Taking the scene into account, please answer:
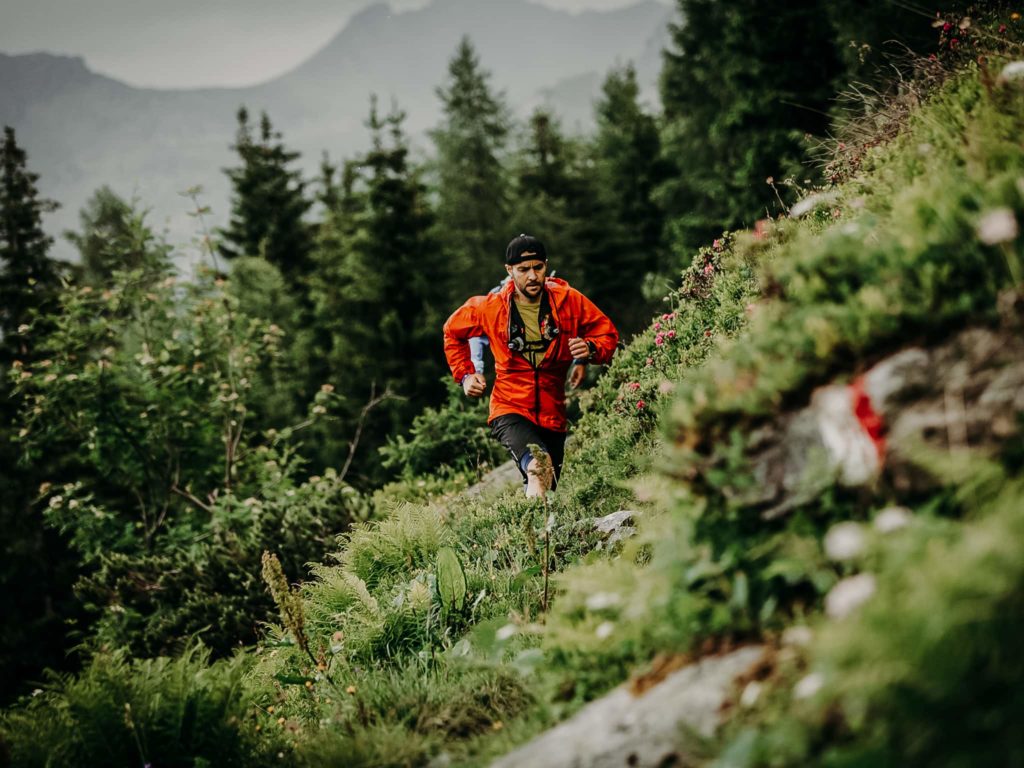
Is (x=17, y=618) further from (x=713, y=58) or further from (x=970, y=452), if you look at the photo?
(x=713, y=58)

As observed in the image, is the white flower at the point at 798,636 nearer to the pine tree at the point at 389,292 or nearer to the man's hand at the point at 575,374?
the man's hand at the point at 575,374

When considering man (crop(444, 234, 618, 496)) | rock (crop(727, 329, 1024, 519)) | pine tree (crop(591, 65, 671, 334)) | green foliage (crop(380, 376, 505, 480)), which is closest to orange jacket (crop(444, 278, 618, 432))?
man (crop(444, 234, 618, 496))

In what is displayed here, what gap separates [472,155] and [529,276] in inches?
1015

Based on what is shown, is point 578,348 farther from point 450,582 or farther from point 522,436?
point 450,582

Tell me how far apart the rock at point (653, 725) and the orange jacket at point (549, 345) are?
11.4 feet

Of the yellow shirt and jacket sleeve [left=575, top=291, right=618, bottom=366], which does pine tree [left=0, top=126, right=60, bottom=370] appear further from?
jacket sleeve [left=575, top=291, right=618, bottom=366]

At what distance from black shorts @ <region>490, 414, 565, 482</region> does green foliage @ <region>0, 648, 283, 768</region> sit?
9.03 ft

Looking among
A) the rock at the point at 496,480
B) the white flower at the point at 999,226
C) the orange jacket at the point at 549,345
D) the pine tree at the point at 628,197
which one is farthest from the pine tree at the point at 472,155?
the white flower at the point at 999,226

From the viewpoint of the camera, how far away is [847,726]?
1724 mm

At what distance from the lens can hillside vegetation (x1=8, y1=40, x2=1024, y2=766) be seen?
1.55 m

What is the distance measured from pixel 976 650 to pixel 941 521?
0.49 metres

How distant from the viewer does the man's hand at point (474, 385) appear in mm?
5586

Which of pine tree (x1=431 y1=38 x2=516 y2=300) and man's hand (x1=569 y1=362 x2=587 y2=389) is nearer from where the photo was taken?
man's hand (x1=569 y1=362 x2=587 y2=389)

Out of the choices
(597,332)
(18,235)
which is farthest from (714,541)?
(18,235)
